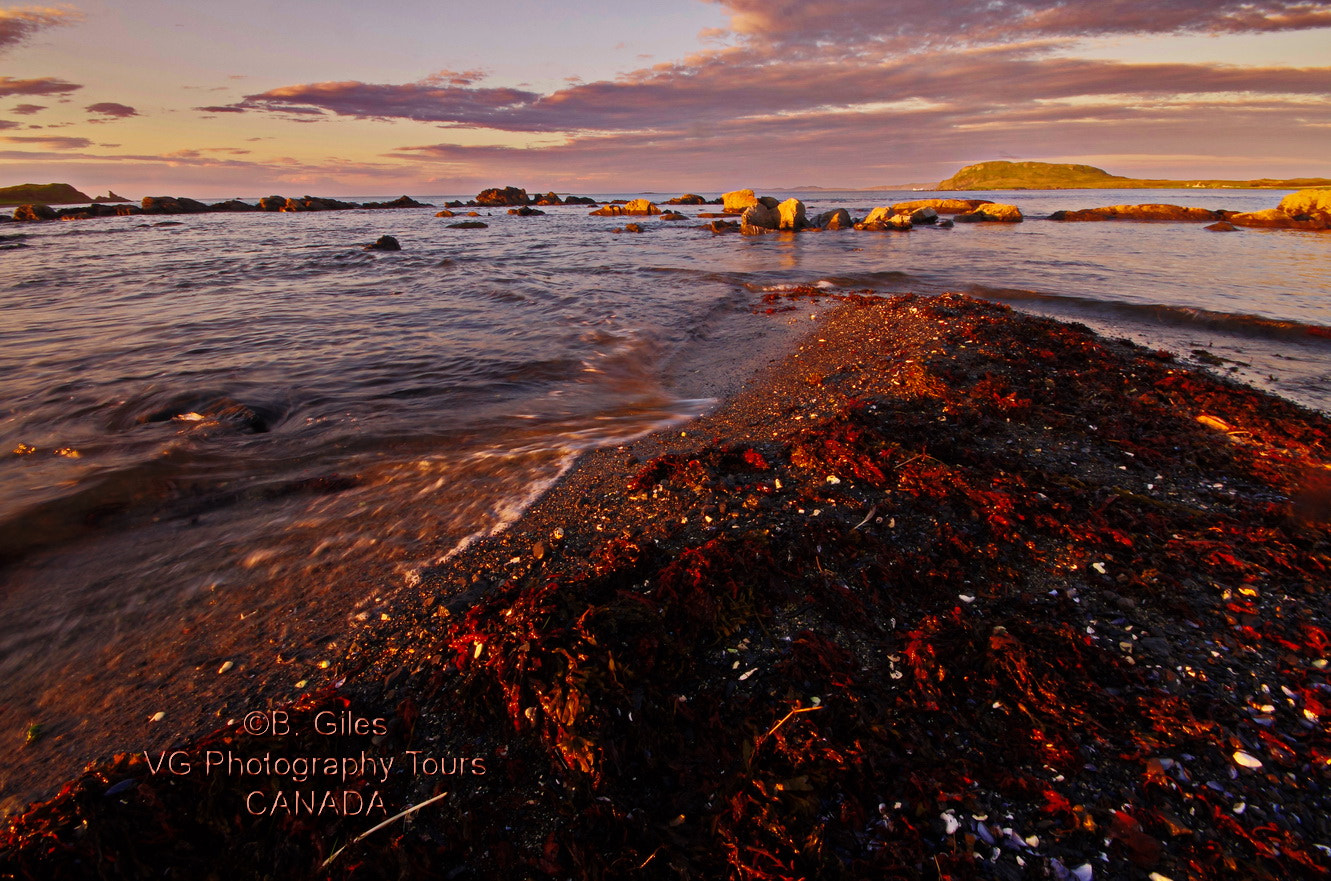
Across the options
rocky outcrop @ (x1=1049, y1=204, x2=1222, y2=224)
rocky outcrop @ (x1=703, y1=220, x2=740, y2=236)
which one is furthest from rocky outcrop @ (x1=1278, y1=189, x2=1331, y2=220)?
rocky outcrop @ (x1=703, y1=220, x2=740, y2=236)

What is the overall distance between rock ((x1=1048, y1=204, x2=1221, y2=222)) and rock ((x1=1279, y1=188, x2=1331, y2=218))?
696 cm

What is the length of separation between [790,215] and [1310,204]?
3858cm

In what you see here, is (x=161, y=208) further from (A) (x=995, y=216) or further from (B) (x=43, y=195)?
(A) (x=995, y=216)

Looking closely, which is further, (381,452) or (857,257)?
(857,257)

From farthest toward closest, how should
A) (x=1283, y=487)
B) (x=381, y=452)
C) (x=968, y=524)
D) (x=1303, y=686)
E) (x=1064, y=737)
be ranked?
(x=381, y=452) → (x=1283, y=487) → (x=968, y=524) → (x=1303, y=686) → (x=1064, y=737)

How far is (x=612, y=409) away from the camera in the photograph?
7.90m

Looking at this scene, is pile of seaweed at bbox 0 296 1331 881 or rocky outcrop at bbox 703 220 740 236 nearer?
pile of seaweed at bbox 0 296 1331 881

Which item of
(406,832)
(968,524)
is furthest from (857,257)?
(406,832)

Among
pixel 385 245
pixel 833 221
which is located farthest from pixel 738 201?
pixel 385 245

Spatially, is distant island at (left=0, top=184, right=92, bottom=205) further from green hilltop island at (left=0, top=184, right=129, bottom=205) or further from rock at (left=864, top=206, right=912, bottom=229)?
rock at (left=864, top=206, right=912, bottom=229)

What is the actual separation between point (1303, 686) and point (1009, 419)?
3782 mm

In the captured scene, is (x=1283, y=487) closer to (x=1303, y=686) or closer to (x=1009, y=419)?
(x=1009, y=419)

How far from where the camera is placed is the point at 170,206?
2928 inches

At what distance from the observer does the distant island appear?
287ft
